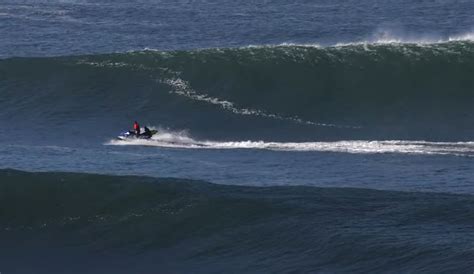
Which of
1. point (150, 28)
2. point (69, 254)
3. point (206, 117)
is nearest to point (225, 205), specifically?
point (69, 254)

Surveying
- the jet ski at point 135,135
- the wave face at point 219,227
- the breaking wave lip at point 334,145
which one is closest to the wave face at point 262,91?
the breaking wave lip at point 334,145

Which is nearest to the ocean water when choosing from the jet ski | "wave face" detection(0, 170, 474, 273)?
"wave face" detection(0, 170, 474, 273)

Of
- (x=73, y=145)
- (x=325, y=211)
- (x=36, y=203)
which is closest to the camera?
(x=325, y=211)

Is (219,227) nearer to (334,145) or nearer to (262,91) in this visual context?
(334,145)

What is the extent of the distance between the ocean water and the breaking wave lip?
0.17 meters

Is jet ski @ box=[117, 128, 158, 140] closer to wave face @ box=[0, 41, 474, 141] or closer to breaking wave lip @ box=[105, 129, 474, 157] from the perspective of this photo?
breaking wave lip @ box=[105, 129, 474, 157]

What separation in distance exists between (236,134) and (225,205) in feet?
50.4

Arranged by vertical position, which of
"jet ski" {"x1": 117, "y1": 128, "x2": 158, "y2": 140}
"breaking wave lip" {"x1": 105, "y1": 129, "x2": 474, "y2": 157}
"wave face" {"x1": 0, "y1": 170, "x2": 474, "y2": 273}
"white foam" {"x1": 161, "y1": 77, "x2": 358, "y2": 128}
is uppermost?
"white foam" {"x1": 161, "y1": 77, "x2": 358, "y2": 128}

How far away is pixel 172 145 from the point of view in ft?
165

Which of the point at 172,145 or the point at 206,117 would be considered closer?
the point at 172,145

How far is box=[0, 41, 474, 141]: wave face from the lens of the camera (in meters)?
52.7

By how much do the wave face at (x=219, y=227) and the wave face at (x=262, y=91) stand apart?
13.4m

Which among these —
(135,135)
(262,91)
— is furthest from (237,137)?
(262,91)

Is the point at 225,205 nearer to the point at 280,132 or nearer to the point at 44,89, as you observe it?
the point at 280,132
